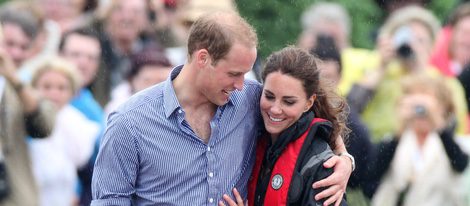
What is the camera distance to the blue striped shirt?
20.0ft

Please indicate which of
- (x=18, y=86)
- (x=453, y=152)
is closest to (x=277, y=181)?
(x=18, y=86)

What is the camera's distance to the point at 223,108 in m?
6.29

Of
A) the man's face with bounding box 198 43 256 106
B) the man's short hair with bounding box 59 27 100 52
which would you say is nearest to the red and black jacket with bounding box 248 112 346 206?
the man's face with bounding box 198 43 256 106

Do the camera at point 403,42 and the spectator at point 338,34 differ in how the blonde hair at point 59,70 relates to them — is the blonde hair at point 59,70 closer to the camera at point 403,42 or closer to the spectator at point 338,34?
the spectator at point 338,34

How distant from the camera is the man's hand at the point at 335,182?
6152 millimetres

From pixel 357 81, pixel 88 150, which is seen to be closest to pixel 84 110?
pixel 88 150

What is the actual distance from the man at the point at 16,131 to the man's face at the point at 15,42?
97 centimetres

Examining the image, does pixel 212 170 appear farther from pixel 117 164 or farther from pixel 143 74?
pixel 143 74

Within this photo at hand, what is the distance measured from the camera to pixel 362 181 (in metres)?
9.09

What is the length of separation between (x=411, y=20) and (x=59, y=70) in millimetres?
2728

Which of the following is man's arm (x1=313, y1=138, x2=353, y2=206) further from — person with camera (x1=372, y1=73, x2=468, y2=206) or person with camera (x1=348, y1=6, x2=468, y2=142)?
person with camera (x1=348, y1=6, x2=468, y2=142)

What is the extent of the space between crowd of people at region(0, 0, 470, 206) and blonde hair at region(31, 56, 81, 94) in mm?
12

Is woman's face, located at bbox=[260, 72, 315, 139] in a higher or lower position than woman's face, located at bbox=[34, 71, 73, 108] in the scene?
higher

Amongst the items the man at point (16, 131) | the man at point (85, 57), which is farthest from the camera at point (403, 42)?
the man at point (16, 131)
